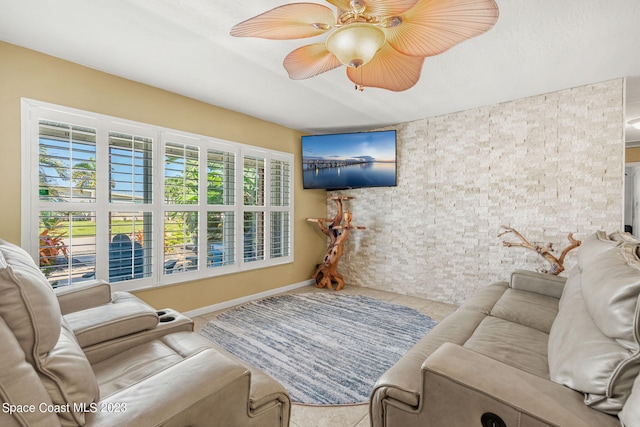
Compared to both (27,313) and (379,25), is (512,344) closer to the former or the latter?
(379,25)

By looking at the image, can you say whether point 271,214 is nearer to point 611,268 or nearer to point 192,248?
point 192,248

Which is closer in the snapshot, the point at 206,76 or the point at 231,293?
the point at 206,76

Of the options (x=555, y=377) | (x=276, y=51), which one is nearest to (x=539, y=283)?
(x=555, y=377)

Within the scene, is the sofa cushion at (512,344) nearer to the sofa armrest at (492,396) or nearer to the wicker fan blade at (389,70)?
the sofa armrest at (492,396)

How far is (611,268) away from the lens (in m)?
1.13

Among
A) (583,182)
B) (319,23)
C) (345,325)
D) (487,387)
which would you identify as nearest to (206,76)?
(319,23)

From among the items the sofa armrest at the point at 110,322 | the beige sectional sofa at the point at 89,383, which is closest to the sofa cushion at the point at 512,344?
the beige sectional sofa at the point at 89,383

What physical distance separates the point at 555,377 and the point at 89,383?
4.94 ft

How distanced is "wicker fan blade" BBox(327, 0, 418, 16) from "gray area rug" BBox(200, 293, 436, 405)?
2.04m

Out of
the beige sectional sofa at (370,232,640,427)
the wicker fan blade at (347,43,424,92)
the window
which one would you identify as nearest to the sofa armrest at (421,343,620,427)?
the beige sectional sofa at (370,232,640,427)

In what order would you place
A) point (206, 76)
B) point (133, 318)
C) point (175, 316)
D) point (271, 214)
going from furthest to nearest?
1. point (271, 214)
2. point (206, 76)
3. point (175, 316)
4. point (133, 318)

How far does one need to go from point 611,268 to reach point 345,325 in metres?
2.18

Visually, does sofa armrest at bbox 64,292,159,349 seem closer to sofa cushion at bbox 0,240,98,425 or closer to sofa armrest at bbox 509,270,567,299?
sofa cushion at bbox 0,240,98,425

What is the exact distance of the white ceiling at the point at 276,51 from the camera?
1.73m
